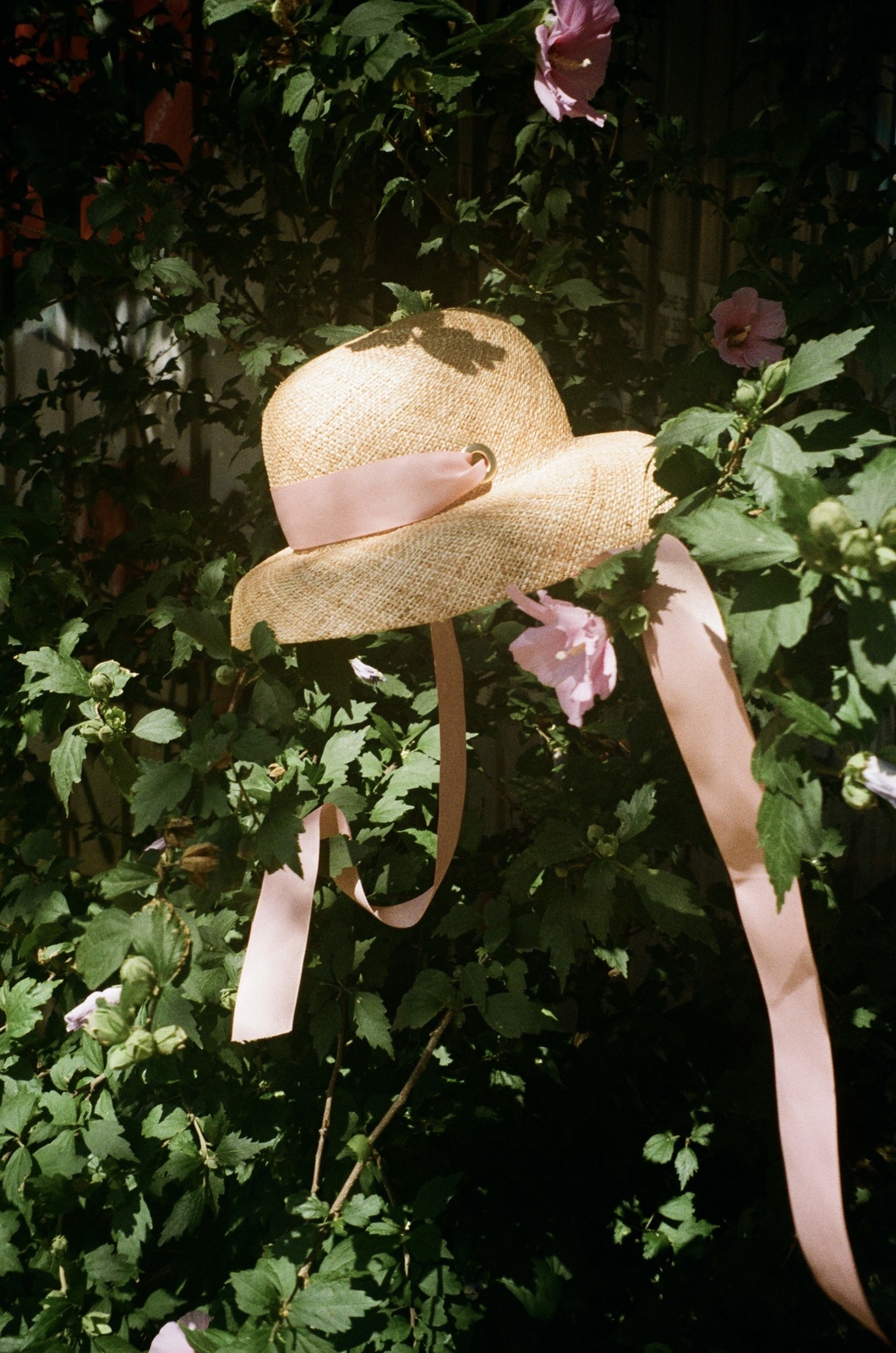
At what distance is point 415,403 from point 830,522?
0.52m

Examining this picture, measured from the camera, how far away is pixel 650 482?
85 centimetres

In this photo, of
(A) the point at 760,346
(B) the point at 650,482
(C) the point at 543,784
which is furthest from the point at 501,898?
(A) the point at 760,346

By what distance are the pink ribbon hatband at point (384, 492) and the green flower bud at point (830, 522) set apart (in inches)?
15.9

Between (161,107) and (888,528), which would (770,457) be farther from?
(161,107)

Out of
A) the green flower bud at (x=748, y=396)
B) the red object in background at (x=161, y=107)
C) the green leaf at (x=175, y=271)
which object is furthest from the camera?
the red object in background at (x=161, y=107)

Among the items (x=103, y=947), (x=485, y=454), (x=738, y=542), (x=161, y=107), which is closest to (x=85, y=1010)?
(x=103, y=947)

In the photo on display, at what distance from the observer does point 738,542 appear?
0.63 m

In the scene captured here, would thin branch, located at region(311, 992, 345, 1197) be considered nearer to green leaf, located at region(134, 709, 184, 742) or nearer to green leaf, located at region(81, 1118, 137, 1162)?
green leaf, located at region(81, 1118, 137, 1162)

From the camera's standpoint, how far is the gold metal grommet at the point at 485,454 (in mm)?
941

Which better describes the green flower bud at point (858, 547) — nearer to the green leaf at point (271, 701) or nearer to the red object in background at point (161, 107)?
the green leaf at point (271, 701)

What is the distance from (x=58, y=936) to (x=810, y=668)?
1.01m

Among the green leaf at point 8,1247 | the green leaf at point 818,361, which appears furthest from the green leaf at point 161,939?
the green leaf at point 818,361

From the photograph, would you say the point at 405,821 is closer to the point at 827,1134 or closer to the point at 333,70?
the point at 827,1134

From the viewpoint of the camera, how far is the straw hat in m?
0.79
